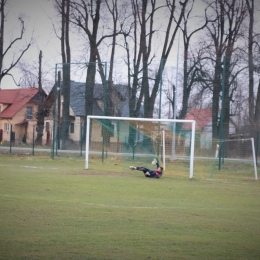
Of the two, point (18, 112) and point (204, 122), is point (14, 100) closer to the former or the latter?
point (18, 112)

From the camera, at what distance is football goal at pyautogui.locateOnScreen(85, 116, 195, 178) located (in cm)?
2109

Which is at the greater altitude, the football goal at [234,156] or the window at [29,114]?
the window at [29,114]

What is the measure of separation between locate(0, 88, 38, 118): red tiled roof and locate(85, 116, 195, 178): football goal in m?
38.4

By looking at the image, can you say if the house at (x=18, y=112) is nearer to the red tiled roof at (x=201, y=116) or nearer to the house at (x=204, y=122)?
the red tiled roof at (x=201, y=116)

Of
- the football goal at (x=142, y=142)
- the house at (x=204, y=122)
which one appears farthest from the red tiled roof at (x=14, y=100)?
the football goal at (x=142, y=142)

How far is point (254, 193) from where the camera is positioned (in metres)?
14.2

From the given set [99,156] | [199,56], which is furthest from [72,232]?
[199,56]

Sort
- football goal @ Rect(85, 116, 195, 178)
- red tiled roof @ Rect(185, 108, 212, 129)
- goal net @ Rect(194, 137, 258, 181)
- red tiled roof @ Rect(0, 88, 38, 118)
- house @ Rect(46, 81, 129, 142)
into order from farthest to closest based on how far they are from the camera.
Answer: red tiled roof @ Rect(0, 88, 38, 118) → house @ Rect(46, 81, 129, 142) → red tiled roof @ Rect(185, 108, 212, 129) → football goal @ Rect(85, 116, 195, 178) → goal net @ Rect(194, 137, 258, 181)

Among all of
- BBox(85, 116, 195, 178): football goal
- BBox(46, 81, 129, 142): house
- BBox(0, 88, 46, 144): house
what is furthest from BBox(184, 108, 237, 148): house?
BBox(0, 88, 46, 144): house

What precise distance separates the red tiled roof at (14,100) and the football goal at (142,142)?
1510 inches

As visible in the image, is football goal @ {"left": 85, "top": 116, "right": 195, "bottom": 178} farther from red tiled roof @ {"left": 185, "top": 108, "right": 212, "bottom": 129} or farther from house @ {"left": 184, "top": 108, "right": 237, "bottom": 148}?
red tiled roof @ {"left": 185, "top": 108, "right": 212, "bottom": 129}

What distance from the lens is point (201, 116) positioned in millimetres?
25250

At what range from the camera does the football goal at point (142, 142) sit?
21.1 meters

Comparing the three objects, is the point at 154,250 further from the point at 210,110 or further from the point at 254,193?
the point at 210,110
